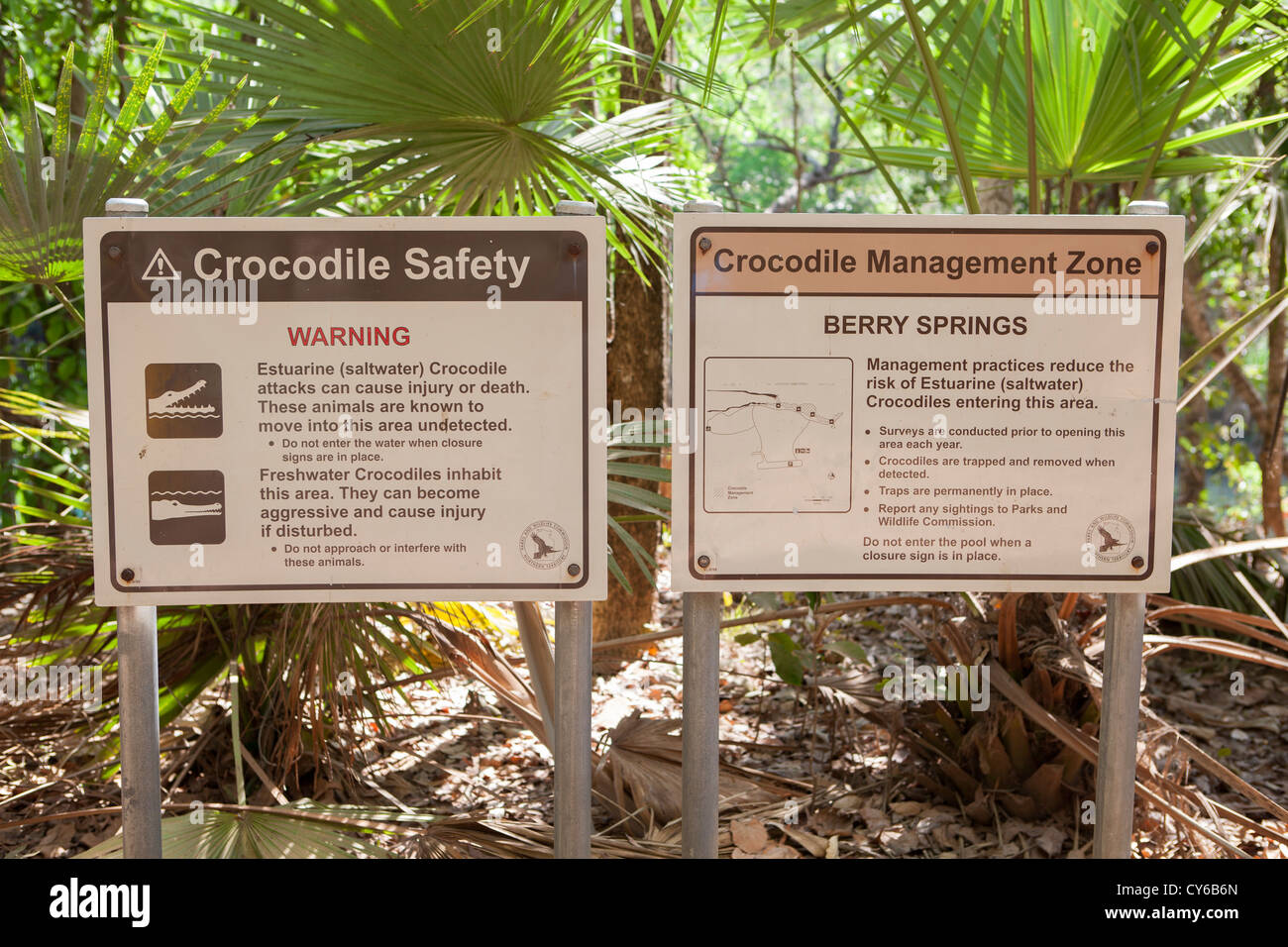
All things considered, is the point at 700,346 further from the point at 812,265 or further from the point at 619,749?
the point at 619,749

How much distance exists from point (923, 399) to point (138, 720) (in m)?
1.35

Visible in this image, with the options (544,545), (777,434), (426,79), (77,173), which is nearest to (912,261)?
(777,434)

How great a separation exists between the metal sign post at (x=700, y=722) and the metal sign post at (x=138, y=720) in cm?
85

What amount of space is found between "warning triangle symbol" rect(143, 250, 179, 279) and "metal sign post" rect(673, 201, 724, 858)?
0.82 m

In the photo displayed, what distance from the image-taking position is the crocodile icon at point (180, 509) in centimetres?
161

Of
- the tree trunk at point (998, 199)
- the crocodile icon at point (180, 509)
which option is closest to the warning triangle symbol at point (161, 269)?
the crocodile icon at point (180, 509)

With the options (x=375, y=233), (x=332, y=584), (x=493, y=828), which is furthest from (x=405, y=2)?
(x=493, y=828)

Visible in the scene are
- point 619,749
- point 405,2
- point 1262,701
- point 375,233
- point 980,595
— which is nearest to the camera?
point 375,233

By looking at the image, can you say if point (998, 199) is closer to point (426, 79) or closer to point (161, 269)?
point (426, 79)

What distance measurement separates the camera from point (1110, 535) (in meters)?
1.65

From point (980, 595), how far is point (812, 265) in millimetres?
1440

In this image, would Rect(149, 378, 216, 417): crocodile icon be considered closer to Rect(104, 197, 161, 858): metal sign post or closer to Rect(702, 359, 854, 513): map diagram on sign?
Rect(104, 197, 161, 858): metal sign post

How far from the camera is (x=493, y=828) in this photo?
2113 mm

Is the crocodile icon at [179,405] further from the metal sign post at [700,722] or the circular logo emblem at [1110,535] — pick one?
the circular logo emblem at [1110,535]
